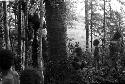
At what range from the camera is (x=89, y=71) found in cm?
1453

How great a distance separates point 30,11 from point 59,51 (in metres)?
3.13

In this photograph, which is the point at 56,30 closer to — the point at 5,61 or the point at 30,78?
the point at 30,78

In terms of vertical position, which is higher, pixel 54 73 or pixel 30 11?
pixel 30 11

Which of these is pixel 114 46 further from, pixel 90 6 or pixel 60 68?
pixel 90 6

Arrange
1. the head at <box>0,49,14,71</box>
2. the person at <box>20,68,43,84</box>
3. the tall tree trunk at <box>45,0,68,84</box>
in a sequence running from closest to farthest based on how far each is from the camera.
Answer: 1. the head at <box>0,49,14,71</box>
2. the person at <box>20,68,43,84</box>
3. the tall tree trunk at <box>45,0,68,84</box>

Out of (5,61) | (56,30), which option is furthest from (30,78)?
(56,30)

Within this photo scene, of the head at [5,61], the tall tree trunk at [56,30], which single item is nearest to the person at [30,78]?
the head at [5,61]

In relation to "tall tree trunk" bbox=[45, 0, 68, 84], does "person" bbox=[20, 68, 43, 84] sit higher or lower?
lower

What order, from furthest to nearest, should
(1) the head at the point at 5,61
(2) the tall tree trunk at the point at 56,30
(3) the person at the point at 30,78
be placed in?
(2) the tall tree trunk at the point at 56,30, (3) the person at the point at 30,78, (1) the head at the point at 5,61

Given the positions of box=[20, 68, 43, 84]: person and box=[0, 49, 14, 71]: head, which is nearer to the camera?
box=[0, 49, 14, 71]: head

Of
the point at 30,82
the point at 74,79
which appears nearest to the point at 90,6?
the point at 74,79

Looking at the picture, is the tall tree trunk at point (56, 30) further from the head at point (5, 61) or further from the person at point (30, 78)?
the head at point (5, 61)

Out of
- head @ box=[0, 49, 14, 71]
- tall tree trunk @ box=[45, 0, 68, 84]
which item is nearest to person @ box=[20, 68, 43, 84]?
head @ box=[0, 49, 14, 71]

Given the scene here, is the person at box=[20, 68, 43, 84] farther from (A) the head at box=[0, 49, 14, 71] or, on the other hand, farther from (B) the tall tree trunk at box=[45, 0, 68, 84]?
(B) the tall tree trunk at box=[45, 0, 68, 84]
